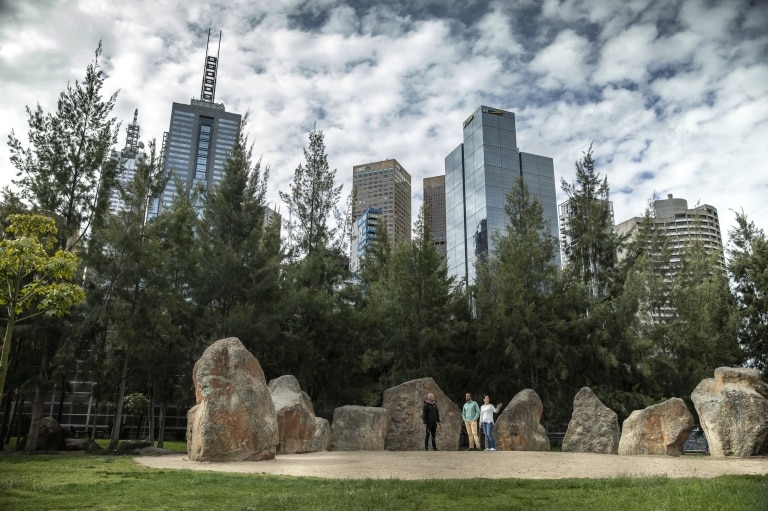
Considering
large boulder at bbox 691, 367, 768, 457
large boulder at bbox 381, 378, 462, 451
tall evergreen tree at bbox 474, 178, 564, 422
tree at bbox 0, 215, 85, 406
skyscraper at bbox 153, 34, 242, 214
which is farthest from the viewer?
skyscraper at bbox 153, 34, 242, 214

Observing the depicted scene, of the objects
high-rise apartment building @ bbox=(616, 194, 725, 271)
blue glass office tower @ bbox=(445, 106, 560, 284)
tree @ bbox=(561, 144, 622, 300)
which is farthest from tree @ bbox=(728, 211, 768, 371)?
blue glass office tower @ bbox=(445, 106, 560, 284)

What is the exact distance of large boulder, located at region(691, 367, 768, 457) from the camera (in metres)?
12.0

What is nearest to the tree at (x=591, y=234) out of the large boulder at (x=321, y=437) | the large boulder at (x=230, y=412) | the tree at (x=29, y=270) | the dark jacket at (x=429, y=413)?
the dark jacket at (x=429, y=413)

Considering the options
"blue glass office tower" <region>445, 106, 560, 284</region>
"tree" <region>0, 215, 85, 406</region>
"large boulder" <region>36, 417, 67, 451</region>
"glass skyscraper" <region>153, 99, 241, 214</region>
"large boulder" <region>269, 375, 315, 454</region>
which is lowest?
"large boulder" <region>36, 417, 67, 451</region>

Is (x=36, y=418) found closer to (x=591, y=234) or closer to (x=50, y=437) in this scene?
(x=50, y=437)

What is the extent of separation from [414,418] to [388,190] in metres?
38.9

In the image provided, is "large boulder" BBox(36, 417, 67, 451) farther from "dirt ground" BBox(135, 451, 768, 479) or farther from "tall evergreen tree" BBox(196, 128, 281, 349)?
"dirt ground" BBox(135, 451, 768, 479)

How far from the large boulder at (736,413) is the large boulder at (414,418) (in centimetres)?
609

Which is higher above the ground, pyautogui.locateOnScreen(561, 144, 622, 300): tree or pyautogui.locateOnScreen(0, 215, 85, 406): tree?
pyautogui.locateOnScreen(561, 144, 622, 300): tree

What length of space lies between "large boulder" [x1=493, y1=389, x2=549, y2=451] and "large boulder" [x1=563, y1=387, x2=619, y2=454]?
773 mm

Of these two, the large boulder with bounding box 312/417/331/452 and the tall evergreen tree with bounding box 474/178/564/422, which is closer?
the large boulder with bounding box 312/417/331/452

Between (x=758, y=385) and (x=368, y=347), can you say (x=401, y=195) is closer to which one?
(x=368, y=347)

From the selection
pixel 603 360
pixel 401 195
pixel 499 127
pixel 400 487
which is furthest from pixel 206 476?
pixel 401 195

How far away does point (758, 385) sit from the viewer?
12.8 metres
